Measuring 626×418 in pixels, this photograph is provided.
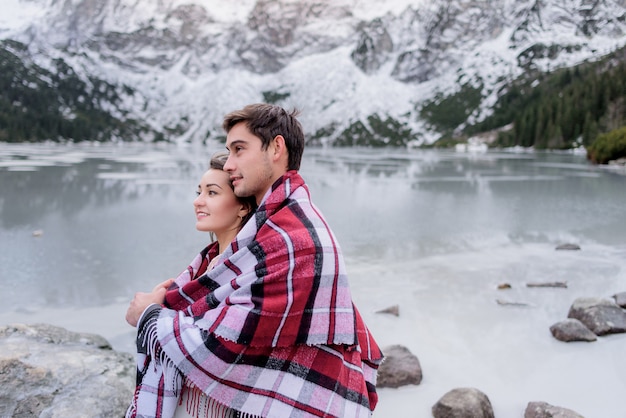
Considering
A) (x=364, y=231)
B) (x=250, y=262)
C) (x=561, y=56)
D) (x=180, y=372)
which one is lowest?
(x=364, y=231)

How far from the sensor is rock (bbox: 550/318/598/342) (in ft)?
19.7

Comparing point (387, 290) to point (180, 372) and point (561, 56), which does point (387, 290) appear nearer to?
point (180, 372)

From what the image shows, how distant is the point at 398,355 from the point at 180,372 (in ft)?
11.9

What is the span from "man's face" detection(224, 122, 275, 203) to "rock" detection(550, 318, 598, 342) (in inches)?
206

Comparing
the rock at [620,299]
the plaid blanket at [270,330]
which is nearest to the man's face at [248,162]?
the plaid blanket at [270,330]

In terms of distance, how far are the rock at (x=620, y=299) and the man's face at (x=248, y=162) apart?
6835mm

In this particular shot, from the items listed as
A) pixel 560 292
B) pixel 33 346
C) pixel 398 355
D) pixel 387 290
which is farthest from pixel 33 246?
pixel 560 292

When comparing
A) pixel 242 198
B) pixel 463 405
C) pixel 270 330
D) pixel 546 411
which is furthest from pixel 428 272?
pixel 270 330

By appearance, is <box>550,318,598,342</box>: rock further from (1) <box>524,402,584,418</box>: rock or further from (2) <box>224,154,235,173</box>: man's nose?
(2) <box>224,154,235,173</box>: man's nose

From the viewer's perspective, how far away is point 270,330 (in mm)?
2094

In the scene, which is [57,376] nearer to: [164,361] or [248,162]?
[164,361]

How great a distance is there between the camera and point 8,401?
3643 mm

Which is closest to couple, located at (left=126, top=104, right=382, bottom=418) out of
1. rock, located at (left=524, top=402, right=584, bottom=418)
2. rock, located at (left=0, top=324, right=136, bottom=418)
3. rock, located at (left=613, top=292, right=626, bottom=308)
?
rock, located at (left=0, top=324, right=136, bottom=418)

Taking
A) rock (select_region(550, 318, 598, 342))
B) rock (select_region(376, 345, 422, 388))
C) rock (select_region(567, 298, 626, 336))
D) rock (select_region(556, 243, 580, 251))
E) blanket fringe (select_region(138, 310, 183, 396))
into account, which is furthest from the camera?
rock (select_region(556, 243, 580, 251))
